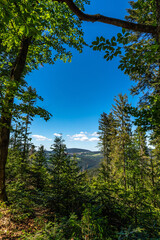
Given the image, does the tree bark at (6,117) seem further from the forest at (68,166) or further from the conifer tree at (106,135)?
the conifer tree at (106,135)

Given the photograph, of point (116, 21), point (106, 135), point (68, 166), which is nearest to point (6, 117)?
point (68, 166)

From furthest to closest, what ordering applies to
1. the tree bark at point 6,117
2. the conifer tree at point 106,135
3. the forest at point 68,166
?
the conifer tree at point 106,135 < the tree bark at point 6,117 < the forest at point 68,166

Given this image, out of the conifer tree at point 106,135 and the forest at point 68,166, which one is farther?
the conifer tree at point 106,135

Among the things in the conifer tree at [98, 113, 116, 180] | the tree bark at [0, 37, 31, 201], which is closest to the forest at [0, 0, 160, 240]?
the tree bark at [0, 37, 31, 201]

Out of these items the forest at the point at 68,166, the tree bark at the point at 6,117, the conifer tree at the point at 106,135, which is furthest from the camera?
the conifer tree at the point at 106,135

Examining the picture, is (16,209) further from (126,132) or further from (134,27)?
(126,132)

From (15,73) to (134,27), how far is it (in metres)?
5.84

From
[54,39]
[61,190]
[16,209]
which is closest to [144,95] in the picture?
[54,39]

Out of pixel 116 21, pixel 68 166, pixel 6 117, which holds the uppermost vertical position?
pixel 116 21

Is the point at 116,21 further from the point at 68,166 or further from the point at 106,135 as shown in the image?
the point at 106,135

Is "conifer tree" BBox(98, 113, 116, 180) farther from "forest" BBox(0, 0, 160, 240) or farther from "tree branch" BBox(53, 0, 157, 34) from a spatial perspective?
"tree branch" BBox(53, 0, 157, 34)

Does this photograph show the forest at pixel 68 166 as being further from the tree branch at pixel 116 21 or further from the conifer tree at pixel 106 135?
the conifer tree at pixel 106 135

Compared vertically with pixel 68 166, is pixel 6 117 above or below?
above

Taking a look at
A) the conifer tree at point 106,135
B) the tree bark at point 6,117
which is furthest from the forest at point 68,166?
the conifer tree at point 106,135
